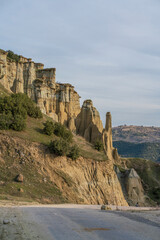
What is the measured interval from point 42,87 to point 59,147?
40.3 metres

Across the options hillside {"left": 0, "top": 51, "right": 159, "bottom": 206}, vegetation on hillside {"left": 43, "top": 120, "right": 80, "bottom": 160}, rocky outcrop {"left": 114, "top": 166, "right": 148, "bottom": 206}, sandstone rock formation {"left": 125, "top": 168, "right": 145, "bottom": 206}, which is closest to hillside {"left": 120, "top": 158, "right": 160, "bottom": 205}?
rocky outcrop {"left": 114, "top": 166, "right": 148, "bottom": 206}

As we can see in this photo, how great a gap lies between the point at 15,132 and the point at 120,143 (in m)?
155

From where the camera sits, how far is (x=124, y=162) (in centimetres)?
6788

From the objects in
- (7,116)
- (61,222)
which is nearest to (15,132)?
(7,116)

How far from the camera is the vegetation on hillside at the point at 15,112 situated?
31500 mm

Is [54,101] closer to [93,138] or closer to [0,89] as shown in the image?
[93,138]

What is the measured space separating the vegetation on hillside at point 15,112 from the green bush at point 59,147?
14.8 ft

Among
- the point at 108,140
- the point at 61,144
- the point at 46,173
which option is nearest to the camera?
the point at 46,173

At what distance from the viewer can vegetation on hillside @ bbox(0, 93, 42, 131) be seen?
103 feet

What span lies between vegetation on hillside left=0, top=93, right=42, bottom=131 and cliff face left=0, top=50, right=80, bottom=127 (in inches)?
→ 887

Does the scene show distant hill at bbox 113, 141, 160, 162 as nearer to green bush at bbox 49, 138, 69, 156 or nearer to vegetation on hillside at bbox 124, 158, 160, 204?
vegetation on hillside at bbox 124, 158, 160, 204

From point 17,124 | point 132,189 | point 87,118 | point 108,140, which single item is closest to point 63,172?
point 17,124

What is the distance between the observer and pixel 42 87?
69.0m

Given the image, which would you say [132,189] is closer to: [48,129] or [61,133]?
[61,133]
